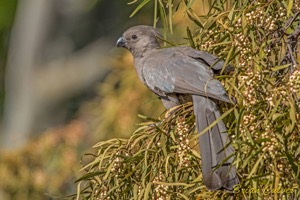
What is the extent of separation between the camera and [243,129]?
9.30 ft

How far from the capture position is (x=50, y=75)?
36.8 feet

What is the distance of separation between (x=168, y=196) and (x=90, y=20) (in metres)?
9.02

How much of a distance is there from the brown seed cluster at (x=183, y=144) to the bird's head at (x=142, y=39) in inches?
66.3

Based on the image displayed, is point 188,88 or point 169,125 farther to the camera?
point 188,88

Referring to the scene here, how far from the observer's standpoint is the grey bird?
3025 mm

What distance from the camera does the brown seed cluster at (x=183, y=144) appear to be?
122 inches

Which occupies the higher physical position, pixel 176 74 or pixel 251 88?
pixel 251 88

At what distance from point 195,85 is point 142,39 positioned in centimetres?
122

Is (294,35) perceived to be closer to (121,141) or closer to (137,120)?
(121,141)

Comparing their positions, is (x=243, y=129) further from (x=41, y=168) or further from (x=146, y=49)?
(x=41, y=168)

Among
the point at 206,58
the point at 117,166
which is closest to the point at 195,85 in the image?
the point at 206,58

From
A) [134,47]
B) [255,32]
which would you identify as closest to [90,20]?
[134,47]

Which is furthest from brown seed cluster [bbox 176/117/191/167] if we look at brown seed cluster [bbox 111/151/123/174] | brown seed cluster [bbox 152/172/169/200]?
brown seed cluster [bbox 111/151/123/174]

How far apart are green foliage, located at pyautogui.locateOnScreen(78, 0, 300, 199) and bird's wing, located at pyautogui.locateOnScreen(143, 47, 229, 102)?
0.24m
